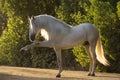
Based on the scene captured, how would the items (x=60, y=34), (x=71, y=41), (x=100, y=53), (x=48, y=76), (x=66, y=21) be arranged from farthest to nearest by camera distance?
(x=66, y=21) → (x=100, y=53) → (x=48, y=76) → (x=71, y=41) → (x=60, y=34)

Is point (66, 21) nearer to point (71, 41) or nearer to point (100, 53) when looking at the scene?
point (100, 53)

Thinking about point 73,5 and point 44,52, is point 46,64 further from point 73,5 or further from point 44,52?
point 73,5

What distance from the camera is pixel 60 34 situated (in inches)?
424

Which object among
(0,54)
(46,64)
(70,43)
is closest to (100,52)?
(70,43)

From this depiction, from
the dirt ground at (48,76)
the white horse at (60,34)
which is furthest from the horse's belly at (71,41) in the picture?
the dirt ground at (48,76)

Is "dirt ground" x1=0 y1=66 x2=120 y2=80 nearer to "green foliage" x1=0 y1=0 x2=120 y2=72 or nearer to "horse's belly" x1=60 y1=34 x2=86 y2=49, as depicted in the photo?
"horse's belly" x1=60 y1=34 x2=86 y2=49

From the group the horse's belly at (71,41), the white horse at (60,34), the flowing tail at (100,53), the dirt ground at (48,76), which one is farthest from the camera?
the flowing tail at (100,53)

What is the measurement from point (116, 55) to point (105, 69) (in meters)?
0.98

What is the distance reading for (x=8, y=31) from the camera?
754 inches

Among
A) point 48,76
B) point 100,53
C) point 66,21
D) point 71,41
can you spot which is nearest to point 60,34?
point 71,41

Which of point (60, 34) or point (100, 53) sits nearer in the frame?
point (60, 34)

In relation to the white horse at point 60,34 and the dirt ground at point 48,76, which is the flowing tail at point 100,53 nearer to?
the white horse at point 60,34

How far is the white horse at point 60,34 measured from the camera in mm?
10562

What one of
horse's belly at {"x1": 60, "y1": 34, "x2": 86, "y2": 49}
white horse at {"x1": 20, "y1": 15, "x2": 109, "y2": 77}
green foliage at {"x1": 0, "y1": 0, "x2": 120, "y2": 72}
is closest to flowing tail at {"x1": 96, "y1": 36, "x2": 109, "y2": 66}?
white horse at {"x1": 20, "y1": 15, "x2": 109, "y2": 77}
